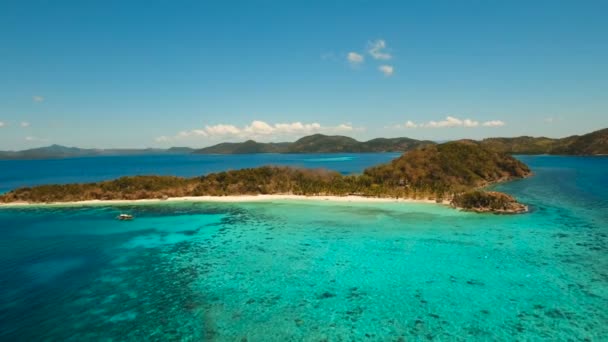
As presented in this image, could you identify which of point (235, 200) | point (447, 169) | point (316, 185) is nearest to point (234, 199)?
point (235, 200)

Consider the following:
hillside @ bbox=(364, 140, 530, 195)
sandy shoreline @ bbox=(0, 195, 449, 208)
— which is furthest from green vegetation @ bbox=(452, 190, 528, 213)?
sandy shoreline @ bbox=(0, 195, 449, 208)

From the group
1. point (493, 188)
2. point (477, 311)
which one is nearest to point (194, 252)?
point (477, 311)

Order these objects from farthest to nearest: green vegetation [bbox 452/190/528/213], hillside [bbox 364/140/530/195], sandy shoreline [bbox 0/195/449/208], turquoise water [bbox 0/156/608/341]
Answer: hillside [bbox 364/140/530/195]
sandy shoreline [bbox 0/195/449/208]
green vegetation [bbox 452/190/528/213]
turquoise water [bbox 0/156/608/341]

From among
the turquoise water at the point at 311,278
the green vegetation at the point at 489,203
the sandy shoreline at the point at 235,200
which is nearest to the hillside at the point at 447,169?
the green vegetation at the point at 489,203

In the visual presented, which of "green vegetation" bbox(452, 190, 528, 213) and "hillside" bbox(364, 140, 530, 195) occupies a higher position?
"hillside" bbox(364, 140, 530, 195)

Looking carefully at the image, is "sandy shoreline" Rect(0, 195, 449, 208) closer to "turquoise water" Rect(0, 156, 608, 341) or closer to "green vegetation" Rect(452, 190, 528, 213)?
"green vegetation" Rect(452, 190, 528, 213)
